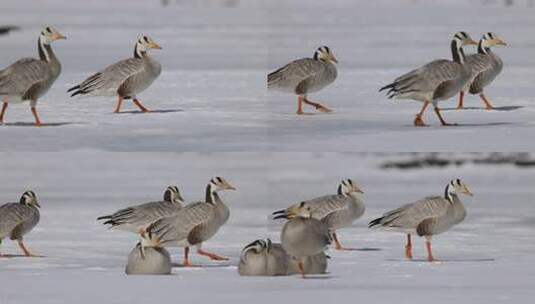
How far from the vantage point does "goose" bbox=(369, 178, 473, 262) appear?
10531 mm

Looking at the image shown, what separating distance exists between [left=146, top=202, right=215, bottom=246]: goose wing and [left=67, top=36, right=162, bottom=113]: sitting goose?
33.9 inches

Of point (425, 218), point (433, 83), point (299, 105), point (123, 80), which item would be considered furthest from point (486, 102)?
point (123, 80)

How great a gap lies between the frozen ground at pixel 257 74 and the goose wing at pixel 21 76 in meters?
0.19

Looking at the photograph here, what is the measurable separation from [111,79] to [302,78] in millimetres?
1194

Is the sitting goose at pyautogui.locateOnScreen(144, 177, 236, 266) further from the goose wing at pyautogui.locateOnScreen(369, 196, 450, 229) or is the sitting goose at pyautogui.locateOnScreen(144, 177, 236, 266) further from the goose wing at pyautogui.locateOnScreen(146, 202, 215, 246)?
the goose wing at pyautogui.locateOnScreen(369, 196, 450, 229)

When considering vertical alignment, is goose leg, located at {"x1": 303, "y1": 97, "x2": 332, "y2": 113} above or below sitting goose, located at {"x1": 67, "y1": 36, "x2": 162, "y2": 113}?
below

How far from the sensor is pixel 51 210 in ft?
36.0

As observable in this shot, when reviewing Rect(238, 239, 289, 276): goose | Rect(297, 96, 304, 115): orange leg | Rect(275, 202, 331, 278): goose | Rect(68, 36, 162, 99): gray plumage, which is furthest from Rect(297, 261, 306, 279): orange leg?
Rect(68, 36, 162, 99): gray plumage

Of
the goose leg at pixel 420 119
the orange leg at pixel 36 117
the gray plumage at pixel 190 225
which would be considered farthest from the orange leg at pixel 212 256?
the goose leg at pixel 420 119

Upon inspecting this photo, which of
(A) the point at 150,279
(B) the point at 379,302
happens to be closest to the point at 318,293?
(B) the point at 379,302

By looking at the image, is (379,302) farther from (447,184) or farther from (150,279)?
(447,184)

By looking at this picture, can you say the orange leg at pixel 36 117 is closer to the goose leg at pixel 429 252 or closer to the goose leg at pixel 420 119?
the goose leg at pixel 420 119

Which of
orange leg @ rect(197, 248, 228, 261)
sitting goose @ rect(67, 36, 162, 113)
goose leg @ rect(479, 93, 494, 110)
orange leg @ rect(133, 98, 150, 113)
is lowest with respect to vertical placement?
orange leg @ rect(197, 248, 228, 261)

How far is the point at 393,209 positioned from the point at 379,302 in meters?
2.05
